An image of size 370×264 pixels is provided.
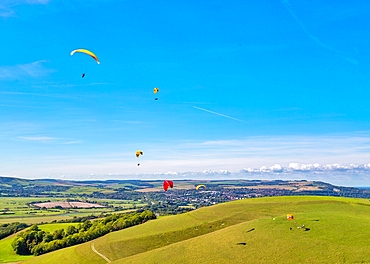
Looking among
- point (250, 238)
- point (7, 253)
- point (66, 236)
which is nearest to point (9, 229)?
point (7, 253)

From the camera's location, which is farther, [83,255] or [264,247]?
[83,255]

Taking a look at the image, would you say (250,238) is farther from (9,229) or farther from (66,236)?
(9,229)

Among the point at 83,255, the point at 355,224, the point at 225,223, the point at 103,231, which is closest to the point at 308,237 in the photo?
the point at 355,224

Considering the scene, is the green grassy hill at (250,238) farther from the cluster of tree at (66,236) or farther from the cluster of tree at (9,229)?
the cluster of tree at (9,229)

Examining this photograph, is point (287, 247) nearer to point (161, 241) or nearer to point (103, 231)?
point (161, 241)

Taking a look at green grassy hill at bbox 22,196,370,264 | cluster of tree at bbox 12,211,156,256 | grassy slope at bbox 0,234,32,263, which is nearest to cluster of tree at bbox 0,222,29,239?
grassy slope at bbox 0,234,32,263

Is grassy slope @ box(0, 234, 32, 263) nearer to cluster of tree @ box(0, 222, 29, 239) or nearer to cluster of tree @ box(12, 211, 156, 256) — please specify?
cluster of tree @ box(12, 211, 156, 256)
